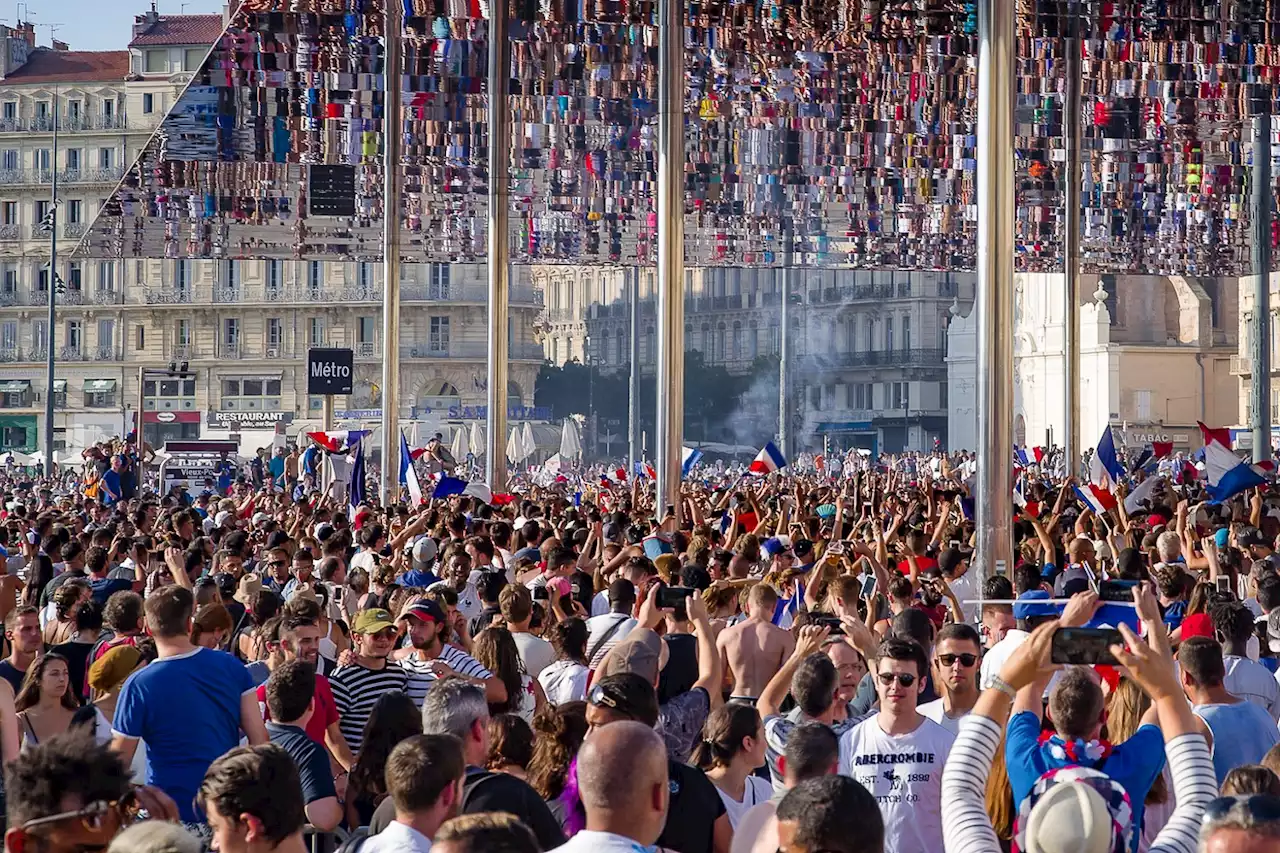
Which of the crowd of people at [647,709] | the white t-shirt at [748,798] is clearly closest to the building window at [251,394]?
the crowd of people at [647,709]

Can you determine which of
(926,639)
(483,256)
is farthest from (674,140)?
(483,256)

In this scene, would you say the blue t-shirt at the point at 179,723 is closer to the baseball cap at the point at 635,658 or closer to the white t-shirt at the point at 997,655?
the baseball cap at the point at 635,658

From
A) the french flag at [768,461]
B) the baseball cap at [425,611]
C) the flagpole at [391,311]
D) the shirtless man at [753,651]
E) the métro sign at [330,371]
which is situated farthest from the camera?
the métro sign at [330,371]

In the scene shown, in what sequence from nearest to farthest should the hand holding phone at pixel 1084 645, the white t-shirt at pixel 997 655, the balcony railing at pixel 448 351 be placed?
the hand holding phone at pixel 1084 645 → the white t-shirt at pixel 997 655 → the balcony railing at pixel 448 351

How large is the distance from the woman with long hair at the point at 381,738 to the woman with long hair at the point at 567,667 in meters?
2.08

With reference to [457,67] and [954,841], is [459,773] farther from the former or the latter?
[457,67]

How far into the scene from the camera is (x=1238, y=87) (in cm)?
2339

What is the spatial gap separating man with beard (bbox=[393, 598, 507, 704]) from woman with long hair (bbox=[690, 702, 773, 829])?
2.09 m

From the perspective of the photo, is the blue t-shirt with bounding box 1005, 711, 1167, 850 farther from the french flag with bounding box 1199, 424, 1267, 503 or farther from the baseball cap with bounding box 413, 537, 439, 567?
the french flag with bounding box 1199, 424, 1267, 503

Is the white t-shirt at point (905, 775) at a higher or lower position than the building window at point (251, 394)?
lower

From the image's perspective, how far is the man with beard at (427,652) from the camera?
26.8ft

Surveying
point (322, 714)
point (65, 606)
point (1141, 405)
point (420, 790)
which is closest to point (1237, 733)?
point (420, 790)

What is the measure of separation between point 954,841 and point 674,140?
51.8ft

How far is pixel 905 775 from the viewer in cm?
628
